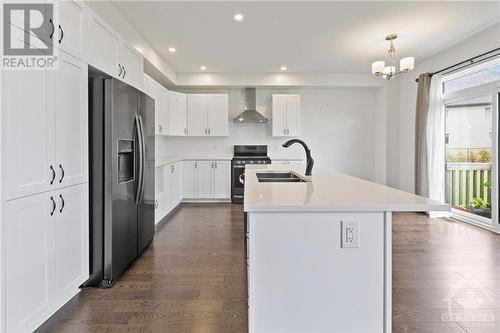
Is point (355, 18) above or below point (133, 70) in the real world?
above

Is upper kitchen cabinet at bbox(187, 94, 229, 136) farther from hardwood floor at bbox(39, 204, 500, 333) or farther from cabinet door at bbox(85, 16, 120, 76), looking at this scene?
cabinet door at bbox(85, 16, 120, 76)

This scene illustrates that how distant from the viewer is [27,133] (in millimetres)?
1696

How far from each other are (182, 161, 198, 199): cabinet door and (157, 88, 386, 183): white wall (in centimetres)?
63

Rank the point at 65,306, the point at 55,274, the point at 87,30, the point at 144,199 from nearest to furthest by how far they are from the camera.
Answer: the point at 55,274 < the point at 65,306 < the point at 87,30 < the point at 144,199

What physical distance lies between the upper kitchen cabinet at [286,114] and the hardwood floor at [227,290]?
10.6ft

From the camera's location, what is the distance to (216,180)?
20.8ft

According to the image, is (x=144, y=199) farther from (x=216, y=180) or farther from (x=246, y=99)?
(x=246, y=99)

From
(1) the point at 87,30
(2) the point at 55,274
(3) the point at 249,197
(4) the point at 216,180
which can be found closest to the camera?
(3) the point at 249,197

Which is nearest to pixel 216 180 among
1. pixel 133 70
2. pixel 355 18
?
pixel 133 70

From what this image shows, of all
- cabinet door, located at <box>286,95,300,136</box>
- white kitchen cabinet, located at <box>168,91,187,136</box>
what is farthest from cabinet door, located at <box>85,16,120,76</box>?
cabinet door, located at <box>286,95,300,136</box>

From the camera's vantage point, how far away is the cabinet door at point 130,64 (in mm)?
3304

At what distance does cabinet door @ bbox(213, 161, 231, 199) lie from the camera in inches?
249

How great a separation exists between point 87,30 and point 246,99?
441 cm

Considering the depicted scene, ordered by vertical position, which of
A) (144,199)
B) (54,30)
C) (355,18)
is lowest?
(144,199)
